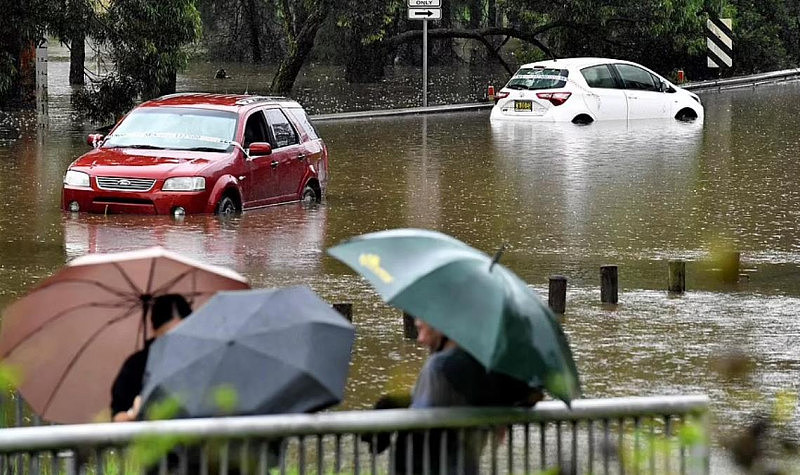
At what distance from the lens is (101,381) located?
6.27 meters

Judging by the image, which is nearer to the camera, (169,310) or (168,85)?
(169,310)

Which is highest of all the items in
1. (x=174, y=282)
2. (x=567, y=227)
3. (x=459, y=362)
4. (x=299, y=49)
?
(x=299, y=49)

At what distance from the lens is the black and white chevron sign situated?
48125 millimetres

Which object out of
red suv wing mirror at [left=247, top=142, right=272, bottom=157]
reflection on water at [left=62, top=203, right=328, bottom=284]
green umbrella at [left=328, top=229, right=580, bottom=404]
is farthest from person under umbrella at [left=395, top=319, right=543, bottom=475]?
red suv wing mirror at [left=247, top=142, right=272, bottom=157]

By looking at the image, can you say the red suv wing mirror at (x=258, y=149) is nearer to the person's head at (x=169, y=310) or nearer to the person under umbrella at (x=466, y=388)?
the person's head at (x=169, y=310)

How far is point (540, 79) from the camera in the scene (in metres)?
34.7

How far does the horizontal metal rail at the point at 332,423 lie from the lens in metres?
4.55

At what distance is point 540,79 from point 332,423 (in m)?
30.3

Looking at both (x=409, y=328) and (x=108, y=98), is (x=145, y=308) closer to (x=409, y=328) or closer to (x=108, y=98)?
(x=409, y=328)

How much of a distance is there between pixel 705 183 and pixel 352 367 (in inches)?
503

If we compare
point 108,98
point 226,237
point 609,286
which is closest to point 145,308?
point 609,286

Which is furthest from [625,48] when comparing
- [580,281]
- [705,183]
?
[580,281]

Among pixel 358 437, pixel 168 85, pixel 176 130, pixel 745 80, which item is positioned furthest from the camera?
pixel 745 80

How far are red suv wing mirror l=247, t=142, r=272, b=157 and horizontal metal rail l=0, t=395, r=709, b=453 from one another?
1386 centimetres
